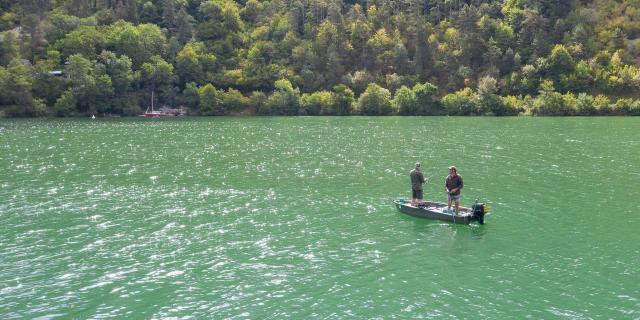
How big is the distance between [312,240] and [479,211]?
10.2 meters

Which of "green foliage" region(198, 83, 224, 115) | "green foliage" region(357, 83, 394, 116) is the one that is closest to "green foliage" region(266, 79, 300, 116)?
"green foliage" region(198, 83, 224, 115)

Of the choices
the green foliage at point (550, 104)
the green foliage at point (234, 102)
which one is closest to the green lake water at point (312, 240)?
the green foliage at point (550, 104)

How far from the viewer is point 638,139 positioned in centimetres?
7369

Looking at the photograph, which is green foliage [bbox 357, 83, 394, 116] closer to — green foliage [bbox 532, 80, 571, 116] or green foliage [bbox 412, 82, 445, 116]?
green foliage [bbox 412, 82, 445, 116]

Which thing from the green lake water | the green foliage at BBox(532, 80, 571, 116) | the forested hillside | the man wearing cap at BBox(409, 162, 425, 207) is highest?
the forested hillside

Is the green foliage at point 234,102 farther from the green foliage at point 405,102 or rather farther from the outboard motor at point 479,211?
the outboard motor at point 479,211

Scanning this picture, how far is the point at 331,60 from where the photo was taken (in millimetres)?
172000

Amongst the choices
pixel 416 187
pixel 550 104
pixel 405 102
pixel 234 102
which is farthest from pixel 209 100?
pixel 416 187

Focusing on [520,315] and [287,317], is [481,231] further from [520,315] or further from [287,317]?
[287,317]

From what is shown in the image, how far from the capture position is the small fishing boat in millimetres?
30645

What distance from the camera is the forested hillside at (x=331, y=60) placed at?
5561 inches

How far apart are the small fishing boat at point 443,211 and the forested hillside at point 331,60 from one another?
11550 centimetres

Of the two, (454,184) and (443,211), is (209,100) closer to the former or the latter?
(443,211)

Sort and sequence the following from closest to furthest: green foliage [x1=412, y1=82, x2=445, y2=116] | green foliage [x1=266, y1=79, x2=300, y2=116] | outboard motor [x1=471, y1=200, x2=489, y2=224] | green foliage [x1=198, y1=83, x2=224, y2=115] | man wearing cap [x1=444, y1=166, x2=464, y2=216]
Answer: outboard motor [x1=471, y1=200, x2=489, y2=224], man wearing cap [x1=444, y1=166, x2=464, y2=216], green foliage [x1=412, y1=82, x2=445, y2=116], green foliage [x1=198, y1=83, x2=224, y2=115], green foliage [x1=266, y1=79, x2=300, y2=116]
